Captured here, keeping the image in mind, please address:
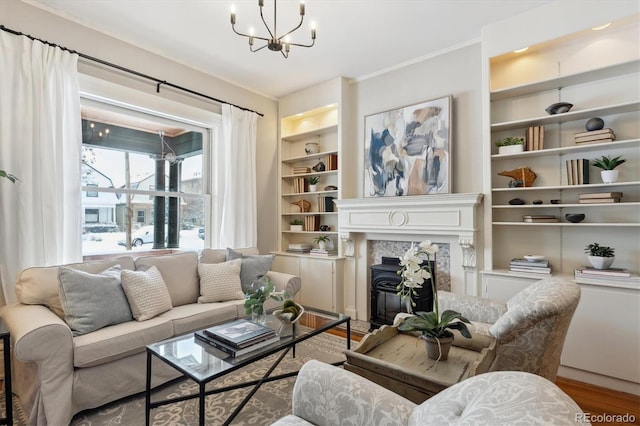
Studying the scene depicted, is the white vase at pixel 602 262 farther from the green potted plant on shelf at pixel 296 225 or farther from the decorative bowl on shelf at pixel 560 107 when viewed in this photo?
the green potted plant on shelf at pixel 296 225

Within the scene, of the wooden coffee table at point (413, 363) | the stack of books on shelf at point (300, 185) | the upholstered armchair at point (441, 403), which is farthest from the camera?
the stack of books on shelf at point (300, 185)

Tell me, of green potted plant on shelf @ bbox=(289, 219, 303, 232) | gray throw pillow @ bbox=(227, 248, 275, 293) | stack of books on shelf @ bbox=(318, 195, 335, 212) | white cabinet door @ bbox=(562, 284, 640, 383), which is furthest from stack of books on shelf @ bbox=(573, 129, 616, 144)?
green potted plant on shelf @ bbox=(289, 219, 303, 232)

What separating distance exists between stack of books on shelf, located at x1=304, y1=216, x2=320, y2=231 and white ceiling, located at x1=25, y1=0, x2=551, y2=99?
1.83 m

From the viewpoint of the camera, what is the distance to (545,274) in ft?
8.52

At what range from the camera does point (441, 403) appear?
2.94ft

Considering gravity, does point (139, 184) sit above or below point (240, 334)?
above

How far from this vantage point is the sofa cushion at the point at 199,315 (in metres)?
2.39

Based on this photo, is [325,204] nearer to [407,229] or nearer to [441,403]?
[407,229]

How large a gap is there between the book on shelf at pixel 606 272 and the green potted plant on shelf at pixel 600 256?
0.04 meters

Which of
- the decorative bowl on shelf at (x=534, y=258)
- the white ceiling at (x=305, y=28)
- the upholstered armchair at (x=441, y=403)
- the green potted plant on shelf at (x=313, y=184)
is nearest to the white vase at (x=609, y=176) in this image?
the decorative bowl on shelf at (x=534, y=258)

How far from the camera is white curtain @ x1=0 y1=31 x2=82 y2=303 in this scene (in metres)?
2.37

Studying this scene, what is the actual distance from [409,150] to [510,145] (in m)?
0.96

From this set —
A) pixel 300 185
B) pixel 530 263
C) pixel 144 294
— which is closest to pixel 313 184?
pixel 300 185

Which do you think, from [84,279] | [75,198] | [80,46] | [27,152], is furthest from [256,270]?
[80,46]
